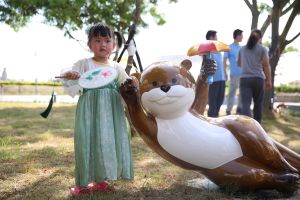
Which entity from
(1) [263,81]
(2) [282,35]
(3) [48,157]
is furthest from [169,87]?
(2) [282,35]

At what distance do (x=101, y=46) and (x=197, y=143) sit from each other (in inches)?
40.1

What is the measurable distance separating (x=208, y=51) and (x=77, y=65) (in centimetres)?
102

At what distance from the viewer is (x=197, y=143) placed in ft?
9.20

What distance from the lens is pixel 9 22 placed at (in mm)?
11672

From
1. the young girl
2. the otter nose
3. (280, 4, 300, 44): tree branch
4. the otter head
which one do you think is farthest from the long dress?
(280, 4, 300, 44): tree branch

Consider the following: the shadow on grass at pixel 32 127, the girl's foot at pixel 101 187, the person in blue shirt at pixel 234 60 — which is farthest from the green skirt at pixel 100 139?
the person in blue shirt at pixel 234 60

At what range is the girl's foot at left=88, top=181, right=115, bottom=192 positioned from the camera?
297 cm

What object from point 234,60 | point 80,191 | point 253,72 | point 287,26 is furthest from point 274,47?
point 80,191

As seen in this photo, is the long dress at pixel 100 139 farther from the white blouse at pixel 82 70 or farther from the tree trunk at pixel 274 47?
the tree trunk at pixel 274 47

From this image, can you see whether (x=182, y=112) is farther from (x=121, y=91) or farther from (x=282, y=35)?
(x=282, y=35)

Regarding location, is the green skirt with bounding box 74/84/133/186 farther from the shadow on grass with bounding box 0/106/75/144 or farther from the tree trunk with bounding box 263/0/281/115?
the tree trunk with bounding box 263/0/281/115

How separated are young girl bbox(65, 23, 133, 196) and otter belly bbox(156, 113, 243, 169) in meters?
0.31

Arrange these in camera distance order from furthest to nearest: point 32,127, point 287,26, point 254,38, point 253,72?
point 287,26 → point 32,127 → point 253,72 → point 254,38

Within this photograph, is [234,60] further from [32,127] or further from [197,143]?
[197,143]
